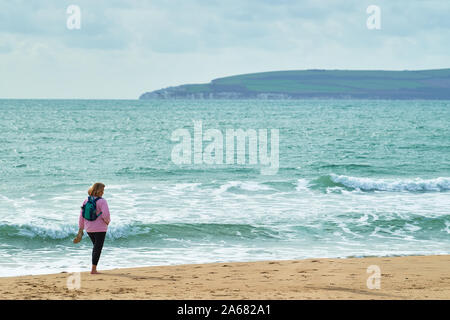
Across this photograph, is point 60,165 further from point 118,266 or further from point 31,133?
point 31,133

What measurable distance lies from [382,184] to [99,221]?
17607 millimetres

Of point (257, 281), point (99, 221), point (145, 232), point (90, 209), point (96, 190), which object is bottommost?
point (145, 232)

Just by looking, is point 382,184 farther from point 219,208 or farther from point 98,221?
point 98,221

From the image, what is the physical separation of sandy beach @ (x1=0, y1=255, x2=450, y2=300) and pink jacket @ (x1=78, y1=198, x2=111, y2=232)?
92cm

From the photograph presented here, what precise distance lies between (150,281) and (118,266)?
253 centimetres

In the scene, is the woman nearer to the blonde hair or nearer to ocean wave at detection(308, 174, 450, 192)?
the blonde hair

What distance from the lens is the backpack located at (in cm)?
1093

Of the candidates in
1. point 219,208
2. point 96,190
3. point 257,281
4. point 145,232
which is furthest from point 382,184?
point 96,190

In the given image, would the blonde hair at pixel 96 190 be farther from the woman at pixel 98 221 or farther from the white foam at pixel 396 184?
the white foam at pixel 396 184

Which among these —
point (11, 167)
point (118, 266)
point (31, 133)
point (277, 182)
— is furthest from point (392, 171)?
point (31, 133)

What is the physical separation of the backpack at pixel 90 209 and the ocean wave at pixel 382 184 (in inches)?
624

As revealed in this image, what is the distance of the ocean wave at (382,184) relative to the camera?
83.9 feet

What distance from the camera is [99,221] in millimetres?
11070

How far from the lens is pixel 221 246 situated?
1591 centimetres
